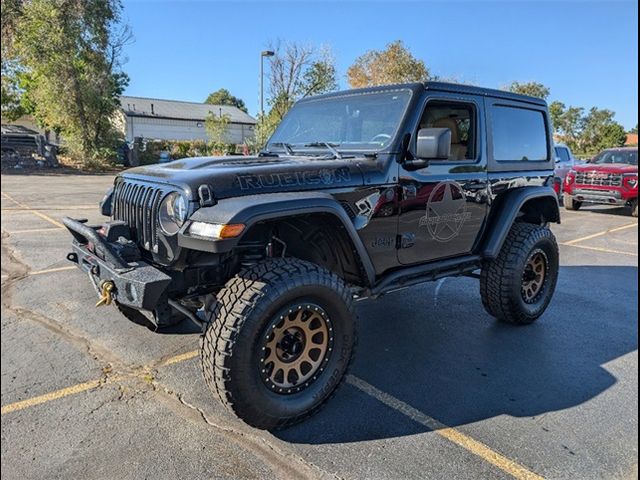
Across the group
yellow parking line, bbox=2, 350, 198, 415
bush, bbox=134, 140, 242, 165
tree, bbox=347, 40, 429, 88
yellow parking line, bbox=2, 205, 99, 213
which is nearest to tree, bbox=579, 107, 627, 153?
tree, bbox=347, 40, 429, 88

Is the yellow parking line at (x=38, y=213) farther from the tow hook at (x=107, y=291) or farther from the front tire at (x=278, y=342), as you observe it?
the front tire at (x=278, y=342)

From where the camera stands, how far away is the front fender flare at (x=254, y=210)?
251 centimetres

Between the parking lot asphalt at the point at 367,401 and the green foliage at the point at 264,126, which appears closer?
the parking lot asphalt at the point at 367,401

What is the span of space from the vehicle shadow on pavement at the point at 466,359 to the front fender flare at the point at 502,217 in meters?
0.82

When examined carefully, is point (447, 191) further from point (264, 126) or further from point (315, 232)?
point (264, 126)

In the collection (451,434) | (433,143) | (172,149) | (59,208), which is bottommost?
(451,434)

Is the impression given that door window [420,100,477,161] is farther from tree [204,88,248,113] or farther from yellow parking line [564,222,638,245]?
tree [204,88,248,113]

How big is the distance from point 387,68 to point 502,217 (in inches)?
942

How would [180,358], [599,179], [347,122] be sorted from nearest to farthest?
[180,358] → [347,122] → [599,179]

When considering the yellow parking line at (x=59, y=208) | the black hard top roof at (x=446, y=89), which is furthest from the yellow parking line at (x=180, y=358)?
the yellow parking line at (x=59, y=208)

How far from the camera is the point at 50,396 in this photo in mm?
2990

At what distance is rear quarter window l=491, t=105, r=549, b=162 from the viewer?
431 centimetres

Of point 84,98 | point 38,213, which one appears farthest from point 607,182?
point 84,98

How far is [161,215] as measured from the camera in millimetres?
2887
